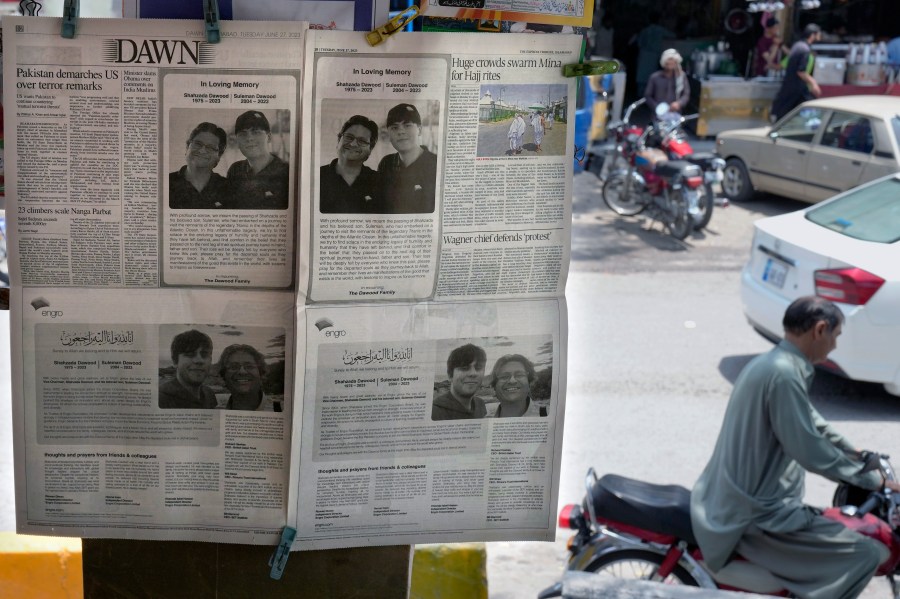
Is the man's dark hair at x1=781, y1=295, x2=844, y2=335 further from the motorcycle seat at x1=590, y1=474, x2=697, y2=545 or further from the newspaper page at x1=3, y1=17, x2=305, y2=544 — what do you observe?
the newspaper page at x1=3, y1=17, x2=305, y2=544

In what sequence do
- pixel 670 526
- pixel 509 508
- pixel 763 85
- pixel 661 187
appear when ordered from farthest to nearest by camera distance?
pixel 763 85
pixel 661 187
pixel 670 526
pixel 509 508

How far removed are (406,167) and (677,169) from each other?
30.2 ft

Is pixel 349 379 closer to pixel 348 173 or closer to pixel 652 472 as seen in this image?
pixel 348 173

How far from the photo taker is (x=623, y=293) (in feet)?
29.7

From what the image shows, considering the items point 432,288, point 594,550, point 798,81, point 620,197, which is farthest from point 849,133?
point 432,288

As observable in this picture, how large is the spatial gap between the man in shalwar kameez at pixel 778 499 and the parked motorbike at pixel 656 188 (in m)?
7.12

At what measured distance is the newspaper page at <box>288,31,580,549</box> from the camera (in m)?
1.81

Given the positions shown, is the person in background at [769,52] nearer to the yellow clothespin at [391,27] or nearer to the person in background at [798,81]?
the person in background at [798,81]

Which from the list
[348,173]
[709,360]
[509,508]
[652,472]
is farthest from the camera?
[709,360]

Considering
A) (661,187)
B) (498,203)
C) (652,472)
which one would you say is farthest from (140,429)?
(661,187)

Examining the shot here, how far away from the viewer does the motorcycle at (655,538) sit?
147 inches

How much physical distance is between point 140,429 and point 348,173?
2.00ft

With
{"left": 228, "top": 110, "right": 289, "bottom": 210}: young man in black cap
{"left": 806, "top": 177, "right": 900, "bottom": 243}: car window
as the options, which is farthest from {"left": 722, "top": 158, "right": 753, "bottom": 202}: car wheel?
{"left": 228, "top": 110, "right": 289, "bottom": 210}: young man in black cap

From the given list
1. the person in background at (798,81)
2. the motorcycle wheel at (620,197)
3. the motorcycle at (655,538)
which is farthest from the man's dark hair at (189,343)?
the person in background at (798,81)
